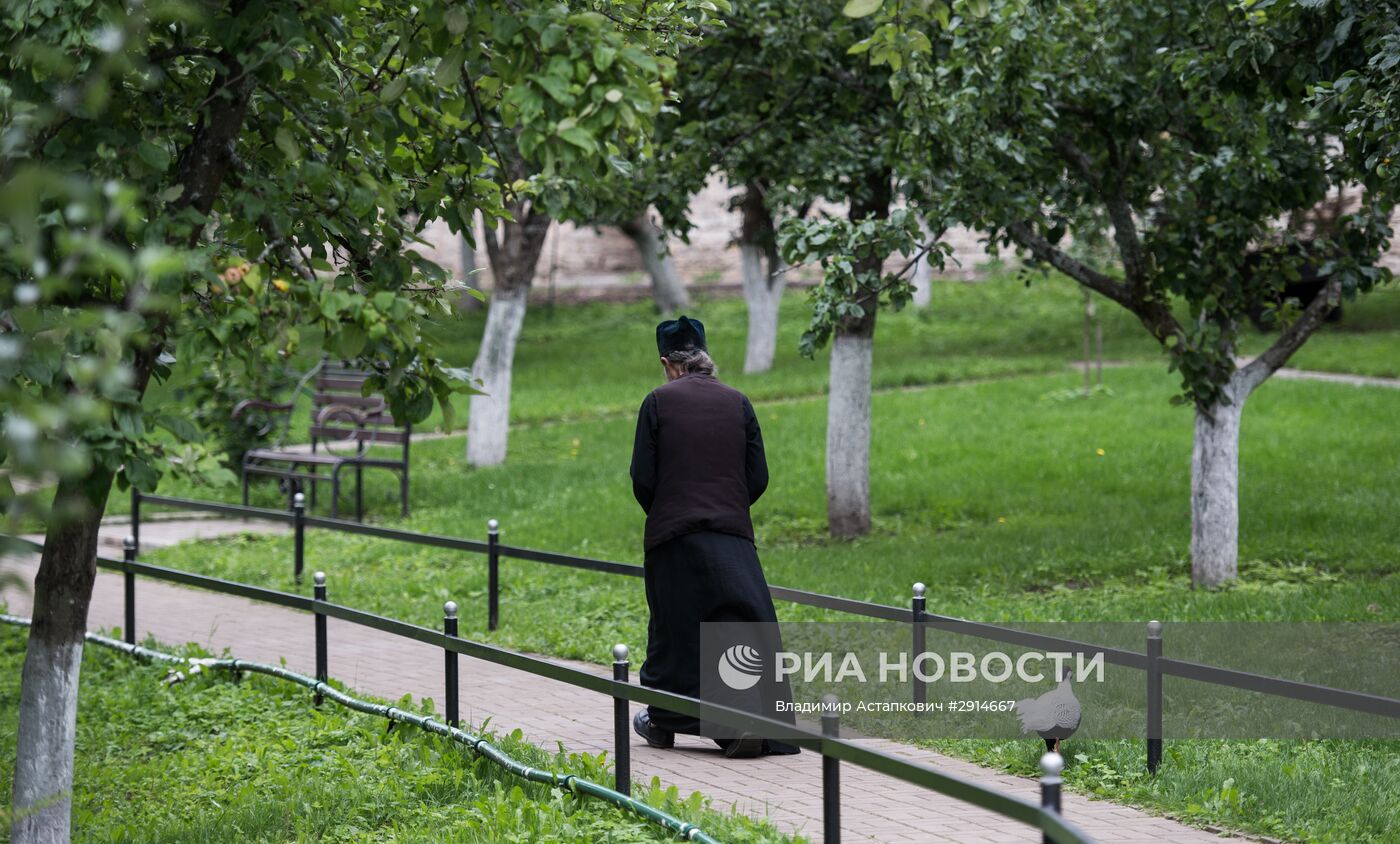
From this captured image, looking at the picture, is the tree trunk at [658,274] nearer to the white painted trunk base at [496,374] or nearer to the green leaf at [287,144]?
the white painted trunk base at [496,374]

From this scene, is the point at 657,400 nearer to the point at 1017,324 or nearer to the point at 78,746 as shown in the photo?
the point at 78,746

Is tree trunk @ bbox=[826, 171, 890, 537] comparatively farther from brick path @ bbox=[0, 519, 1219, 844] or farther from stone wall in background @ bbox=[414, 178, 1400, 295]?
stone wall in background @ bbox=[414, 178, 1400, 295]

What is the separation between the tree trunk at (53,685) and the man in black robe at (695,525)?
Result: 2.13 metres

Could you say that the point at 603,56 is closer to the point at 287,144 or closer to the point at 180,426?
the point at 287,144

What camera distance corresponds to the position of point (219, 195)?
17.8ft

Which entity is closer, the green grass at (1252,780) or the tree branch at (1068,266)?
the green grass at (1252,780)

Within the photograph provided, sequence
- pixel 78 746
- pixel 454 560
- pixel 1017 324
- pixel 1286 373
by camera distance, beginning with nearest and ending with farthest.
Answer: pixel 78 746
pixel 454 560
pixel 1286 373
pixel 1017 324

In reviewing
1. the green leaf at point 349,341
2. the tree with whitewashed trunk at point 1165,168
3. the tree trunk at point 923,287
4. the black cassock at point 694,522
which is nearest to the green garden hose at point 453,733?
the black cassock at point 694,522

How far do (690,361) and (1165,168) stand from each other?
4.88 meters

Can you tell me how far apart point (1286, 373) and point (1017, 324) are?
23.8 ft

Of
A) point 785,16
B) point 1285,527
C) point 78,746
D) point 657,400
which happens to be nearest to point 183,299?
point 657,400

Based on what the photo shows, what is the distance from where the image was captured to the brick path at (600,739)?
5.18 meters

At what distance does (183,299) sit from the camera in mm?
4547

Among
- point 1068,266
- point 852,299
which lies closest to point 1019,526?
point 1068,266
